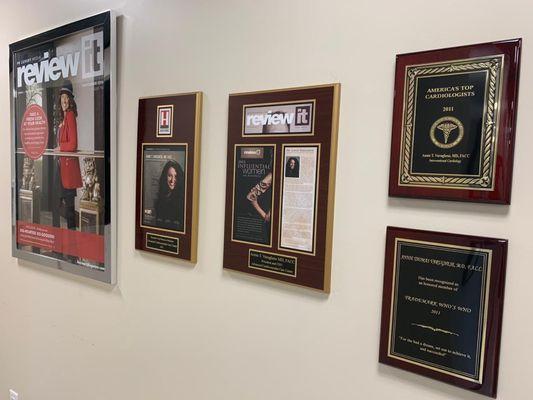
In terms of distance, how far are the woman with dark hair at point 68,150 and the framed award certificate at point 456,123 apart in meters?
1.49

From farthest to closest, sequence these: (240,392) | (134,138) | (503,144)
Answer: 1. (134,138)
2. (240,392)
3. (503,144)

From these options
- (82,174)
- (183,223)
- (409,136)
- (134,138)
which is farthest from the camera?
(82,174)

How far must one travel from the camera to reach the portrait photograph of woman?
60.4 inches

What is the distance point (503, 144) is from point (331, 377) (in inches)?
31.5

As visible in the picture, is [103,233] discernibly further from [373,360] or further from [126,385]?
[373,360]

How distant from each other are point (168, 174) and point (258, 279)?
551 mm

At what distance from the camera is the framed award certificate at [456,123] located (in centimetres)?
92

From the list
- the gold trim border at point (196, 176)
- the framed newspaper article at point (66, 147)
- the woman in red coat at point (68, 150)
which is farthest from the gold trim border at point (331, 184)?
the woman in red coat at point (68, 150)

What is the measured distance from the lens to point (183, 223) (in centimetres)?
153

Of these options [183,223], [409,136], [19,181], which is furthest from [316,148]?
[19,181]

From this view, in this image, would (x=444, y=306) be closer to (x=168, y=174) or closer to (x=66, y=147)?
(x=168, y=174)

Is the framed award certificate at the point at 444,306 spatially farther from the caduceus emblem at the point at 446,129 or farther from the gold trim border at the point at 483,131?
the caduceus emblem at the point at 446,129

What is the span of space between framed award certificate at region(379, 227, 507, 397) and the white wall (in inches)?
1.2

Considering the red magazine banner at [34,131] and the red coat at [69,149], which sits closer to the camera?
the red coat at [69,149]
